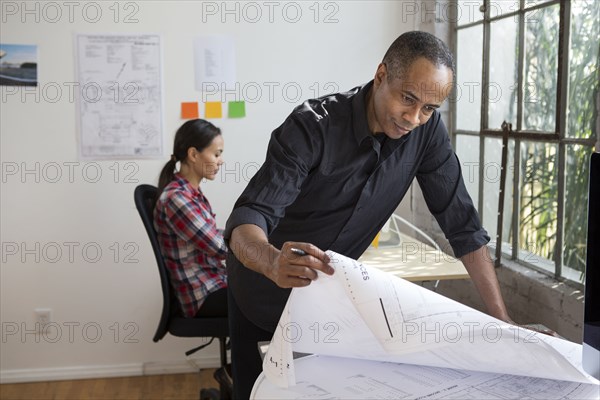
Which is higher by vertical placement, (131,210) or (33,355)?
(131,210)

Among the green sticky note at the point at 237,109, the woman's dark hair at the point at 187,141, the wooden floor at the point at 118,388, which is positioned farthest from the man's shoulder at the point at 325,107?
the wooden floor at the point at 118,388

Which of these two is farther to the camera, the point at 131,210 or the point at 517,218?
the point at 131,210

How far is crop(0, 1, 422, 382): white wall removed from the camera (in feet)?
10.8

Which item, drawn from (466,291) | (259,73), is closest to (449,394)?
(466,291)

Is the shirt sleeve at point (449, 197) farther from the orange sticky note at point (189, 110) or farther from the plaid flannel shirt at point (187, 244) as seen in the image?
the orange sticky note at point (189, 110)

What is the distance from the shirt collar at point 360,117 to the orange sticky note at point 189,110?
174 cm

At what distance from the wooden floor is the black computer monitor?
244cm

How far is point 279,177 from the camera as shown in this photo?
5.16 feet

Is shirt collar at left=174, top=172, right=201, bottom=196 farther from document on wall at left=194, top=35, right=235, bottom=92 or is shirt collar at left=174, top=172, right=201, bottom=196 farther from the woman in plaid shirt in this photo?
document on wall at left=194, top=35, right=235, bottom=92

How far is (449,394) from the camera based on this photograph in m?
1.12

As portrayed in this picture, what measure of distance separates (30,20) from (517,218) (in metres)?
2.15

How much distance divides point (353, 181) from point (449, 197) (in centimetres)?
23

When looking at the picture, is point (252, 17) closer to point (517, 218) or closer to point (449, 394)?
point (517, 218)

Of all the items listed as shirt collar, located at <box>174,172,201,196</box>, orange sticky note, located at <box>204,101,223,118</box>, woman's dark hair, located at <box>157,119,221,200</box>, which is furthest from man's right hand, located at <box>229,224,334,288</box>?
orange sticky note, located at <box>204,101,223,118</box>
